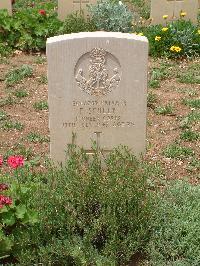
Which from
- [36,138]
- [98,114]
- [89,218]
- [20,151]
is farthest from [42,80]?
[89,218]

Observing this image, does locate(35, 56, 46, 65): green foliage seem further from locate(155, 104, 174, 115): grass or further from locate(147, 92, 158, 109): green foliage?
locate(155, 104, 174, 115): grass

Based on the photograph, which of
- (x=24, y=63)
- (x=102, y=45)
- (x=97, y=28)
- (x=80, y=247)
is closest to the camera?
(x=80, y=247)

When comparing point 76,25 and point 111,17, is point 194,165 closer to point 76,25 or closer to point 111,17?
point 111,17

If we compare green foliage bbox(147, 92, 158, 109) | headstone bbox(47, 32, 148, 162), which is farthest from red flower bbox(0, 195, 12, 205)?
green foliage bbox(147, 92, 158, 109)

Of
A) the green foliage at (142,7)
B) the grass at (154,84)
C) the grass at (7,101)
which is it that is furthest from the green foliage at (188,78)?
the green foliage at (142,7)

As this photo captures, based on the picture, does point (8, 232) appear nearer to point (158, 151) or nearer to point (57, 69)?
point (57, 69)

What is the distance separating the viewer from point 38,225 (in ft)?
13.9

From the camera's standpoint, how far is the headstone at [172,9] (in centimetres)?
1004

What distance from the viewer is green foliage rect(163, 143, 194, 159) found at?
5.89 metres

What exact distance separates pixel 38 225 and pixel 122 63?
1.37 metres

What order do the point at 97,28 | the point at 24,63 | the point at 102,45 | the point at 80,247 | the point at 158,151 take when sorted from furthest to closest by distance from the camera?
the point at 97,28 → the point at 24,63 → the point at 158,151 → the point at 102,45 → the point at 80,247

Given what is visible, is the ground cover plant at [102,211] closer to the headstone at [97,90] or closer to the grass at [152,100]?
the headstone at [97,90]

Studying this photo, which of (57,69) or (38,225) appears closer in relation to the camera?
(38,225)

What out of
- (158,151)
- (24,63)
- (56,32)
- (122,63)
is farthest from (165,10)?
(122,63)
